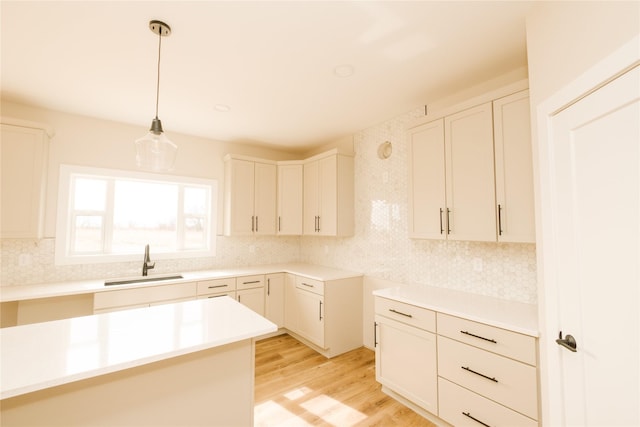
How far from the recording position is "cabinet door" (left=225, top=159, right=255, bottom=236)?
3.77 metres

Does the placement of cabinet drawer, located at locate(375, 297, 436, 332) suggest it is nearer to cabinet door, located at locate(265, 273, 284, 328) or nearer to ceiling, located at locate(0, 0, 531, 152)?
cabinet door, located at locate(265, 273, 284, 328)

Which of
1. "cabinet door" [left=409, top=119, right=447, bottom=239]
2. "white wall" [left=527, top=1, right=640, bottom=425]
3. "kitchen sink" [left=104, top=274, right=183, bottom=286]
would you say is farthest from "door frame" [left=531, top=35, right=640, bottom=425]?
"kitchen sink" [left=104, top=274, right=183, bottom=286]

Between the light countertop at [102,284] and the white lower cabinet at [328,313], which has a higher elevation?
the light countertop at [102,284]

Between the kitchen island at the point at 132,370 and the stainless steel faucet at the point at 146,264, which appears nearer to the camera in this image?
the kitchen island at the point at 132,370

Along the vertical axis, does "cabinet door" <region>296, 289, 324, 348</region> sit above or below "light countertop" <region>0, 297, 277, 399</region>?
below

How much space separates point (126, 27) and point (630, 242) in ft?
9.03

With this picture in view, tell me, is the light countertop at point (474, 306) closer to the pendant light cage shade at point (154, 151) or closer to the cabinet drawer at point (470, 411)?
the cabinet drawer at point (470, 411)

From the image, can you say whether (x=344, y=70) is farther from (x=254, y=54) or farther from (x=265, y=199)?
(x=265, y=199)

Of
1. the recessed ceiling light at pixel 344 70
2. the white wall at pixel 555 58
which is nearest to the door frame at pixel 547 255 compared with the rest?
the white wall at pixel 555 58

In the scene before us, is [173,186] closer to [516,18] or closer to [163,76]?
[163,76]

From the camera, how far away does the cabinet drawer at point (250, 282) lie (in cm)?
343

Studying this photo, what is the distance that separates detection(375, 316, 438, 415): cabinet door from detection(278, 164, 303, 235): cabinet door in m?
2.01

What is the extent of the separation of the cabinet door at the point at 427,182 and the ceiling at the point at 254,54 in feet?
1.48

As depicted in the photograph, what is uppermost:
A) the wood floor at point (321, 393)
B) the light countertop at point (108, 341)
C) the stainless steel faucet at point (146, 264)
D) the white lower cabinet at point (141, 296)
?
the stainless steel faucet at point (146, 264)
